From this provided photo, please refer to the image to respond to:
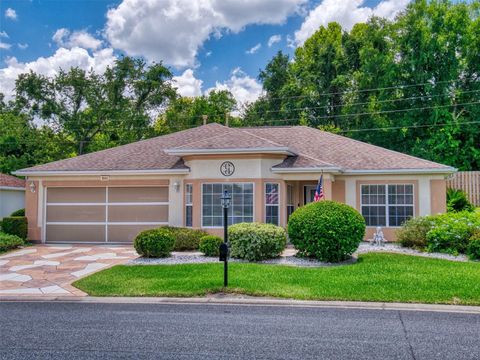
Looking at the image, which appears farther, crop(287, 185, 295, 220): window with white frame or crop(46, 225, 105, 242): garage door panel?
crop(46, 225, 105, 242): garage door panel

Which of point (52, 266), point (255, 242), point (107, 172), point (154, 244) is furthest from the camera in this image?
point (107, 172)

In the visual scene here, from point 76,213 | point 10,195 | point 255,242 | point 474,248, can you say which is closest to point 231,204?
point 255,242

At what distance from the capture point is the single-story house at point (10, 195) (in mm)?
23031

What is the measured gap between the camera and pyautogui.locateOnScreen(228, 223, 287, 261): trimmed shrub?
40.6ft

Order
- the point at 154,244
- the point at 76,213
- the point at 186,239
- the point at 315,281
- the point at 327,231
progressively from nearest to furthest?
the point at 315,281, the point at 327,231, the point at 154,244, the point at 186,239, the point at 76,213

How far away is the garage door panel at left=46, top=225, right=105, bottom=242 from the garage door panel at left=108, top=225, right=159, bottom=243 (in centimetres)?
38

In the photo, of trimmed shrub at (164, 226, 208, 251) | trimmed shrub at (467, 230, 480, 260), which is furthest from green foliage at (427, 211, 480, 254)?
trimmed shrub at (164, 226, 208, 251)

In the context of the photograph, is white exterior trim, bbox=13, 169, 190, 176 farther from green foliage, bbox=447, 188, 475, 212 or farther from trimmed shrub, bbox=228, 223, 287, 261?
green foliage, bbox=447, 188, 475, 212

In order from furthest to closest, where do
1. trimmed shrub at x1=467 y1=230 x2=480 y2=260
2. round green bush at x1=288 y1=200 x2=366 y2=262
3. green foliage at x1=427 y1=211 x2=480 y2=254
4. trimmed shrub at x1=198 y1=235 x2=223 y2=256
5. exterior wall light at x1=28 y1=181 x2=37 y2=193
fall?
exterior wall light at x1=28 y1=181 x2=37 y2=193
trimmed shrub at x1=198 y1=235 x2=223 y2=256
green foliage at x1=427 y1=211 x2=480 y2=254
trimmed shrub at x1=467 y1=230 x2=480 y2=260
round green bush at x1=288 y1=200 x2=366 y2=262

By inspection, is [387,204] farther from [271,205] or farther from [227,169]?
[227,169]

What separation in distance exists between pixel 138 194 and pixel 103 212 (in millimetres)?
1669

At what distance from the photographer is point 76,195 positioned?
59.1 feet

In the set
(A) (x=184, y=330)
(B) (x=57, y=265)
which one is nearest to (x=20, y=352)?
(A) (x=184, y=330)

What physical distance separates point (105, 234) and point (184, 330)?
11984 millimetres
